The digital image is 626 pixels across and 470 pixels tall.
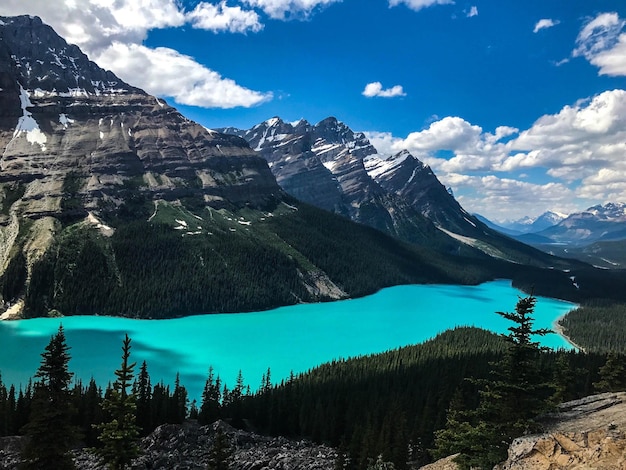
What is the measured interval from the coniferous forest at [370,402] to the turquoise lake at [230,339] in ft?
51.8

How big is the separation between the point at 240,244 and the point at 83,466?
159 m

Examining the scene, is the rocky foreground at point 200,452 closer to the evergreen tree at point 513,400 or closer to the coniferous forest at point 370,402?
the coniferous forest at point 370,402

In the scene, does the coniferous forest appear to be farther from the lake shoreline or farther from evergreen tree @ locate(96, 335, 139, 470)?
the lake shoreline

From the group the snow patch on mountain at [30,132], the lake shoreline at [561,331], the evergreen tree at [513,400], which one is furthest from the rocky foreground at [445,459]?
the snow patch on mountain at [30,132]

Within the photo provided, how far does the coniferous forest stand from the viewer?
2023cm

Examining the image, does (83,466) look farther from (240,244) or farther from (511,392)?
(240,244)

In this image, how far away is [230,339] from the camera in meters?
120

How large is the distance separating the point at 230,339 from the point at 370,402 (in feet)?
212

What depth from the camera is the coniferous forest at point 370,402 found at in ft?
66.4

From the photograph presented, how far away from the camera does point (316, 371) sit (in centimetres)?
8125

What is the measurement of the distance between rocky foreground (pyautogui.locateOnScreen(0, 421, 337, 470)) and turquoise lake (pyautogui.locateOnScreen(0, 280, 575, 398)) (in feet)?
106

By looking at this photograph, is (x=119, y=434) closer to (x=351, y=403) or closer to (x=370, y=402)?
(x=351, y=403)

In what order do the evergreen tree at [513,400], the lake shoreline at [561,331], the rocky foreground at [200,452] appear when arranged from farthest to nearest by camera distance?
the lake shoreline at [561,331], the rocky foreground at [200,452], the evergreen tree at [513,400]

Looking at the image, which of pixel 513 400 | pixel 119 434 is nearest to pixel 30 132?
pixel 119 434
